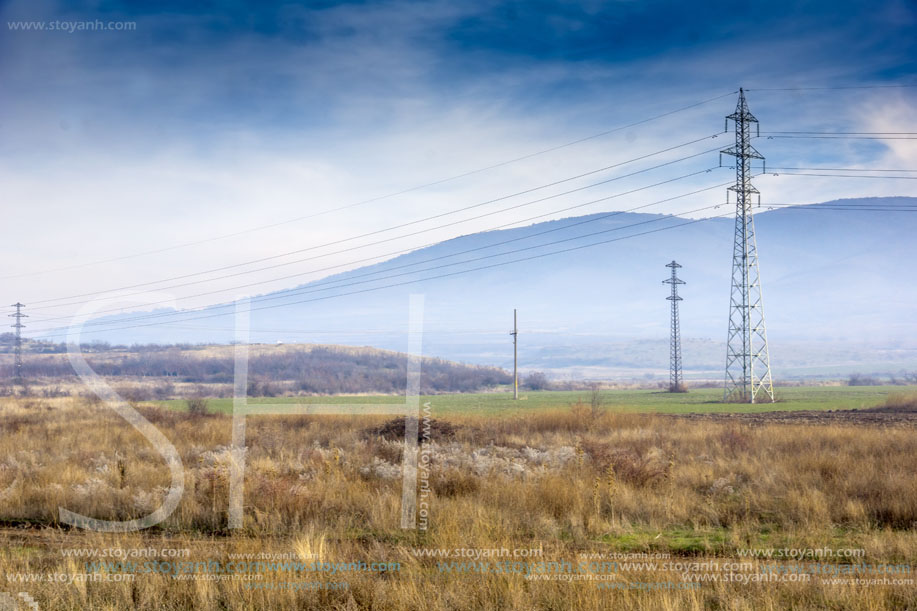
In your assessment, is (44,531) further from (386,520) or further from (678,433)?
(678,433)

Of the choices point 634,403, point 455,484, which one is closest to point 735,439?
point 455,484

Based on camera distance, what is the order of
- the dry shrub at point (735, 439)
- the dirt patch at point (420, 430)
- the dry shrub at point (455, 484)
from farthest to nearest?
the dirt patch at point (420, 430) < the dry shrub at point (735, 439) < the dry shrub at point (455, 484)

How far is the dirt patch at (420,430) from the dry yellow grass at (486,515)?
1216mm

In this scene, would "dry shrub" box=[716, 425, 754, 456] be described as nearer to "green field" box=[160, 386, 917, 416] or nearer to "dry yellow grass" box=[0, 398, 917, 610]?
"dry yellow grass" box=[0, 398, 917, 610]

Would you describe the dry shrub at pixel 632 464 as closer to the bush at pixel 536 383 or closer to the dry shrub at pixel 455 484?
the dry shrub at pixel 455 484

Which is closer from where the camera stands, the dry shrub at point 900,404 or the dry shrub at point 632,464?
the dry shrub at point 632,464

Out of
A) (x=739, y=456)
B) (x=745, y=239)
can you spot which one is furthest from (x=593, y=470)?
(x=745, y=239)

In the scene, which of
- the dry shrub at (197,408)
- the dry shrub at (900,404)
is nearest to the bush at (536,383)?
the dry shrub at (900,404)

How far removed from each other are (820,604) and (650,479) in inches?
280

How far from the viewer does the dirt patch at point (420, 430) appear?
2138 cm

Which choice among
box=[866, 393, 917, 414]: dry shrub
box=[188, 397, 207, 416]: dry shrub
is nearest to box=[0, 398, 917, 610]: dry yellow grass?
box=[188, 397, 207, 416]: dry shrub

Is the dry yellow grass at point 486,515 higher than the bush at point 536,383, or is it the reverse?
the dry yellow grass at point 486,515

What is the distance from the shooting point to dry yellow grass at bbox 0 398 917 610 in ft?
22.9

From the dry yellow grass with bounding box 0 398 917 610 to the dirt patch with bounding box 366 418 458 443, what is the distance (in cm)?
122
